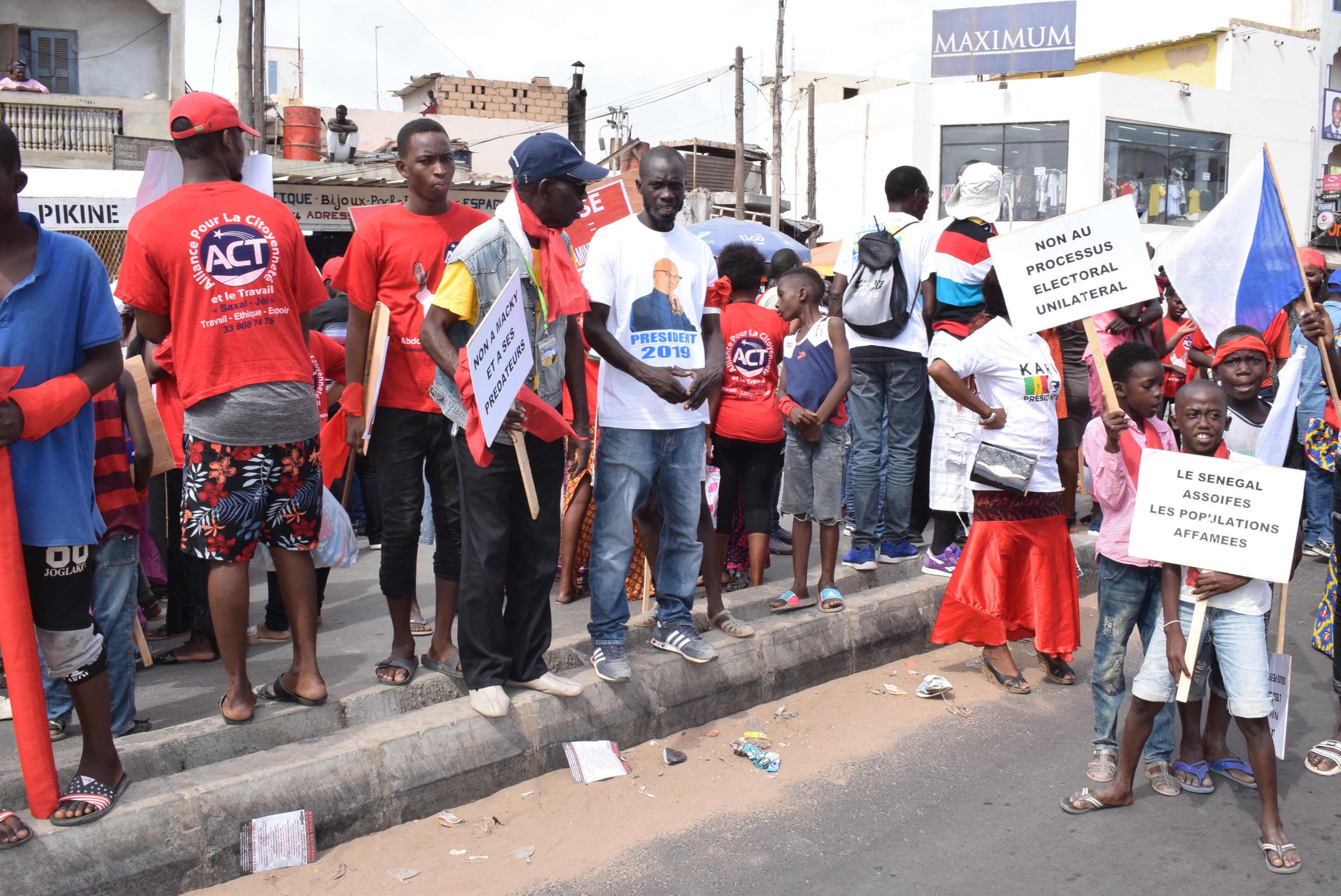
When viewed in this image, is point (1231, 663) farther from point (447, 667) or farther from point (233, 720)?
point (233, 720)

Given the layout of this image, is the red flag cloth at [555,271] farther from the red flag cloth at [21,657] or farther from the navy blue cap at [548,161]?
the red flag cloth at [21,657]

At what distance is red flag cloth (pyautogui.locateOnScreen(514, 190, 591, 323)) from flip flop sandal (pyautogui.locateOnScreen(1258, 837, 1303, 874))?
2973 millimetres

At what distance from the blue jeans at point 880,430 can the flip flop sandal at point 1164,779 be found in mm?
2381

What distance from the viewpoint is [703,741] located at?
4.39 metres

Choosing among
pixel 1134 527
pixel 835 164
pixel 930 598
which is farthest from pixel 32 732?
pixel 835 164

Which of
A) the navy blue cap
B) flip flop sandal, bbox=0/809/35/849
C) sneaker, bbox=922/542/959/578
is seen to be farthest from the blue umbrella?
flip flop sandal, bbox=0/809/35/849

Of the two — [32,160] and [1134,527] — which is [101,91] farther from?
[1134,527]

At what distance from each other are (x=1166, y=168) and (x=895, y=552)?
105ft

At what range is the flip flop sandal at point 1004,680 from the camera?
16.4 feet

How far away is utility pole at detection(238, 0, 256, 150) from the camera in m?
13.9

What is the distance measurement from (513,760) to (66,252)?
2.21 m

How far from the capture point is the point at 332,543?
4637 mm

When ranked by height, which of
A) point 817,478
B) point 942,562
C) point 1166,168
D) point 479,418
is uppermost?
point 1166,168

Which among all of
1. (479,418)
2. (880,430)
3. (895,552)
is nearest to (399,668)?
(479,418)
